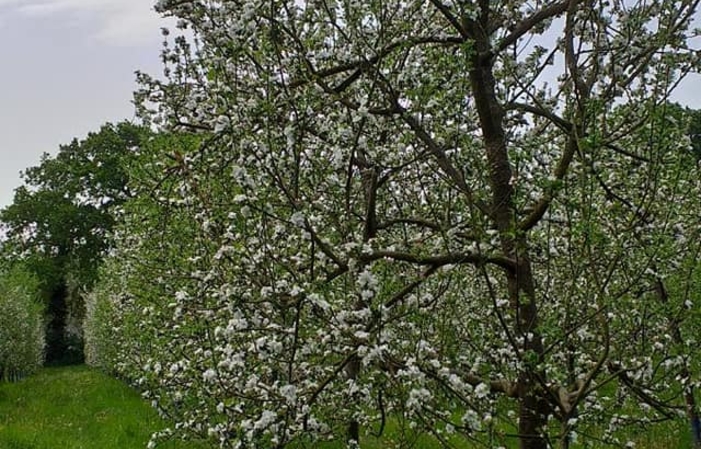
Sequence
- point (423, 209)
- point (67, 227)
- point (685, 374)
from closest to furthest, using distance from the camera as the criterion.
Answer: point (685, 374)
point (423, 209)
point (67, 227)

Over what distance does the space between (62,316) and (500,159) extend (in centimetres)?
3513

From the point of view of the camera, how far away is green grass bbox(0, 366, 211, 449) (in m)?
Result: 8.64

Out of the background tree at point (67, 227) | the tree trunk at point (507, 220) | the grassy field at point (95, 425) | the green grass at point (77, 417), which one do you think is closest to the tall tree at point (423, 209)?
the tree trunk at point (507, 220)

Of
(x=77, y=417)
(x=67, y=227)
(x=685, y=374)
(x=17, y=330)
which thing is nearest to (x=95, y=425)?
(x=77, y=417)

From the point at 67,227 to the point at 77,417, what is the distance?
2425 cm

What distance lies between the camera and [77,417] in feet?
38.6

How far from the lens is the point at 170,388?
5.09 m

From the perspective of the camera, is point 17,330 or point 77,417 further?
point 17,330

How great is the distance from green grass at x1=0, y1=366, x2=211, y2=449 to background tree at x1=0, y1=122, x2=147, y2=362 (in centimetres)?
1571

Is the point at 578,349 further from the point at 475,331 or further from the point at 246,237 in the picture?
the point at 246,237

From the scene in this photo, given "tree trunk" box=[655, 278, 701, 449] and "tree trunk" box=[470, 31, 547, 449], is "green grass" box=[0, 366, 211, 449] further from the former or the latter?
"tree trunk" box=[655, 278, 701, 449]

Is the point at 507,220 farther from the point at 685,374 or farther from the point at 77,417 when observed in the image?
the point at 77,417

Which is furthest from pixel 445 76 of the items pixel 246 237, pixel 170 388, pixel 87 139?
pixel 87 139

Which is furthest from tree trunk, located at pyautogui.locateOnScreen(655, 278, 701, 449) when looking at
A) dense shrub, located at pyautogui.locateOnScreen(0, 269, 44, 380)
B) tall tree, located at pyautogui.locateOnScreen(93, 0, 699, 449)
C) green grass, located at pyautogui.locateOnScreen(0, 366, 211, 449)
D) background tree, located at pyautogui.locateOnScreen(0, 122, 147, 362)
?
background tree, located at pyautogui.locateOnScreen(0, 122, 147, 362)
